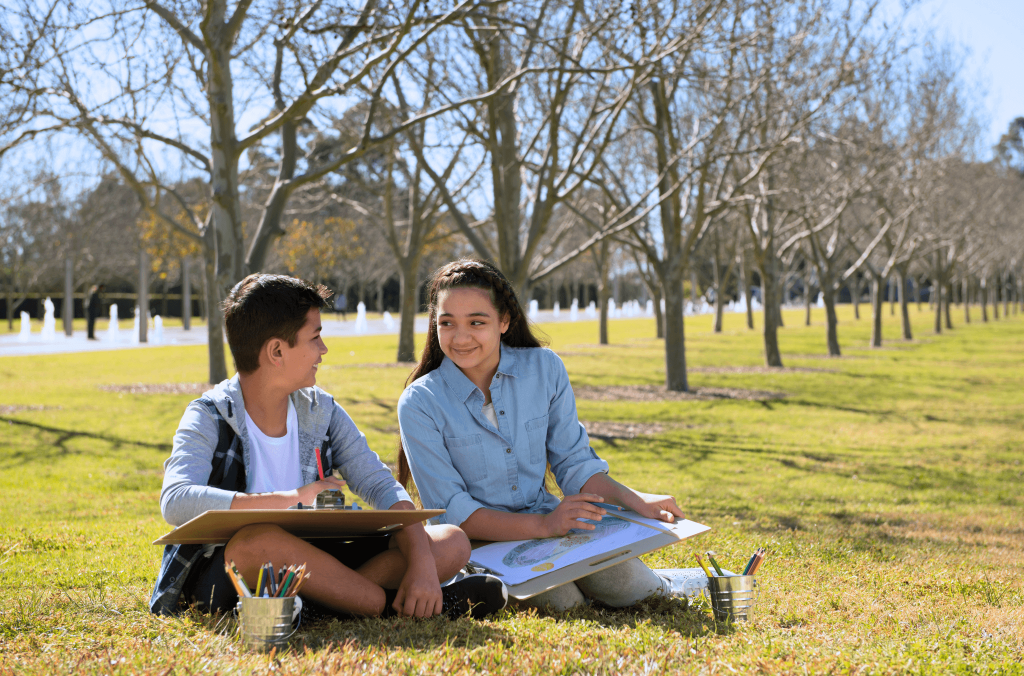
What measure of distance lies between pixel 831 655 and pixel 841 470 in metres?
6.56

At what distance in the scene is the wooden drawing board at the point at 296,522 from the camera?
2.72 meters

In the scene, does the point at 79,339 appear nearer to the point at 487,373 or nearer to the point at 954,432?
the point at 954,432

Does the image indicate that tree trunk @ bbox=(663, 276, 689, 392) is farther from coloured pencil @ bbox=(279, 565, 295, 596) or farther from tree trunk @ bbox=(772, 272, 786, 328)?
coloured pencil @ bbox=(279, 565, 295, 596)

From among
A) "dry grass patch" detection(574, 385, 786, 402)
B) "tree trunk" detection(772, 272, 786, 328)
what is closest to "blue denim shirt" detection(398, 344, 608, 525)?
"dry grass patch" detection(574, 385, 786, 402)

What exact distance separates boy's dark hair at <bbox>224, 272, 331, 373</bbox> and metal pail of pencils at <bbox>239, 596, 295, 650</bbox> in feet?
3.21

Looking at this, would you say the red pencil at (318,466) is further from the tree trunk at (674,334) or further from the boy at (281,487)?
the tree trunk at (674,334)

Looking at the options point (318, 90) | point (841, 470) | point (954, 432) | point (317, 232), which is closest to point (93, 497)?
point (318, 90)

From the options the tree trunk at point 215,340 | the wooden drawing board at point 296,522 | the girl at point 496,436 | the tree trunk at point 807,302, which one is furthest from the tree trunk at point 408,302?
the tree trunk at point 807,302

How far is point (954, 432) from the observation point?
11.5 metres

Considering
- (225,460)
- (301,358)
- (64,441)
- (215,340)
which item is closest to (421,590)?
(225,460)

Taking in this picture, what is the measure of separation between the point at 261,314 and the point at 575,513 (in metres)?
1.44

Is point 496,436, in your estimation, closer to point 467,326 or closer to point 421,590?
point 467,326

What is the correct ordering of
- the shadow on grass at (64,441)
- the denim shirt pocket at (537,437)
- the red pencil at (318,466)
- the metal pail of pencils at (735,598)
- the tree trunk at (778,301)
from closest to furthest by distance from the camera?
the metal pail of pencils at (735,598) → the red pencil at (318,466) → the denim shirt pocket at (537,437) → the shadow on grass at (64,441) → the tree trunk at (778,301)

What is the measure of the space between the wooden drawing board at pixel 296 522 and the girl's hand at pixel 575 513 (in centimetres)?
62
